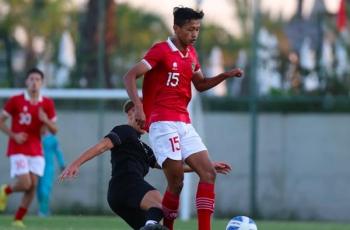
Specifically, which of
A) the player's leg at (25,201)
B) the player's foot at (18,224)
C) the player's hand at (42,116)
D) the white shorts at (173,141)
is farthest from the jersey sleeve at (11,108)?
the white shorts at (173,141)

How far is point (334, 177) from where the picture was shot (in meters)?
22.7

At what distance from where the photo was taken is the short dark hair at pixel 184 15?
1045 centimetres

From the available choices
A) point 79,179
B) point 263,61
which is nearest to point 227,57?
point 263,61

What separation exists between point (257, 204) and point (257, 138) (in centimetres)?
126

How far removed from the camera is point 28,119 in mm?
16422

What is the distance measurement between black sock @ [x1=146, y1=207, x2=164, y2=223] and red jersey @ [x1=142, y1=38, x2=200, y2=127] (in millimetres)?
812

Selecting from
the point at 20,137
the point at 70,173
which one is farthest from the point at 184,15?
the point at 20,137

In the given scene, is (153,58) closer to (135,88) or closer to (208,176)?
(135,88)

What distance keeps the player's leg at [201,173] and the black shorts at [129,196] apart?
1.45ft

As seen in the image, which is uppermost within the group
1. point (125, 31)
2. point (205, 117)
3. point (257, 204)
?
point (125, 31)

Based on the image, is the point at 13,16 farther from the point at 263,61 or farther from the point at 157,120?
the point at 157,120

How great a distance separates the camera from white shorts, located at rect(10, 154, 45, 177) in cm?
1641

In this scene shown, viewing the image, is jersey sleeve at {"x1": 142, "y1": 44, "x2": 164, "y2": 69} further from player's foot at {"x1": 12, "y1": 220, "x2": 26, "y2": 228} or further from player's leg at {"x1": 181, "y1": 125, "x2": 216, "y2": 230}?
player's foot at {"x1": 12, "y1": 220, "x2": 26, "y2": 228}

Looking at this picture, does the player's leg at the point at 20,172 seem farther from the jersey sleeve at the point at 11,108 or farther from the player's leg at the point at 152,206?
the player's leg at the point at 152,206
